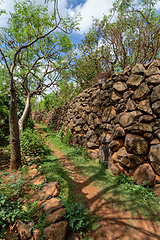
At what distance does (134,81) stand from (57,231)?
13.9ft

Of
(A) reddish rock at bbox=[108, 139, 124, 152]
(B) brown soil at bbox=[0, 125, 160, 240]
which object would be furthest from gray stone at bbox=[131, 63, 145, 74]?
(B) brown soil at bbox=[0, 125, 160, 240]

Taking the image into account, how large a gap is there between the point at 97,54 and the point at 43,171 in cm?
833

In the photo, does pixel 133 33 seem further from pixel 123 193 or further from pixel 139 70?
pixel 123 193

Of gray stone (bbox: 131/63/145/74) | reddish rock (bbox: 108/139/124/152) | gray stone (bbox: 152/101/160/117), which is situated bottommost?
reddish rock (bbox: 108/139/124/152)

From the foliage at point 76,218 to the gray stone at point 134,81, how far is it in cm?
368

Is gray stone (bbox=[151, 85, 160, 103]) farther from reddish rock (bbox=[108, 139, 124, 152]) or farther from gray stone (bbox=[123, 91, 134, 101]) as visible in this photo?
reddish rock (bbox=[108, 139, 124, 152])

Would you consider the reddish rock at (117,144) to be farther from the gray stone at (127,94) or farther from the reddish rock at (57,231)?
the reddish rock at (57,231)

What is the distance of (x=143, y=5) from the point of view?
6.68m

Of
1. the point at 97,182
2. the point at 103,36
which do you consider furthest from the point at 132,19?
the point at 97,182

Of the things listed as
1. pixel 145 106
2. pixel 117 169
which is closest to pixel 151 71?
pixel 145 106

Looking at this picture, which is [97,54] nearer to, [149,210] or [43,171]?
[43,171]

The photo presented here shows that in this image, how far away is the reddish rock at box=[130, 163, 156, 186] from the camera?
320 cm

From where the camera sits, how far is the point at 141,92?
3.72 m

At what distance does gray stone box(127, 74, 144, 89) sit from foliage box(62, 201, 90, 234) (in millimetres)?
3677
